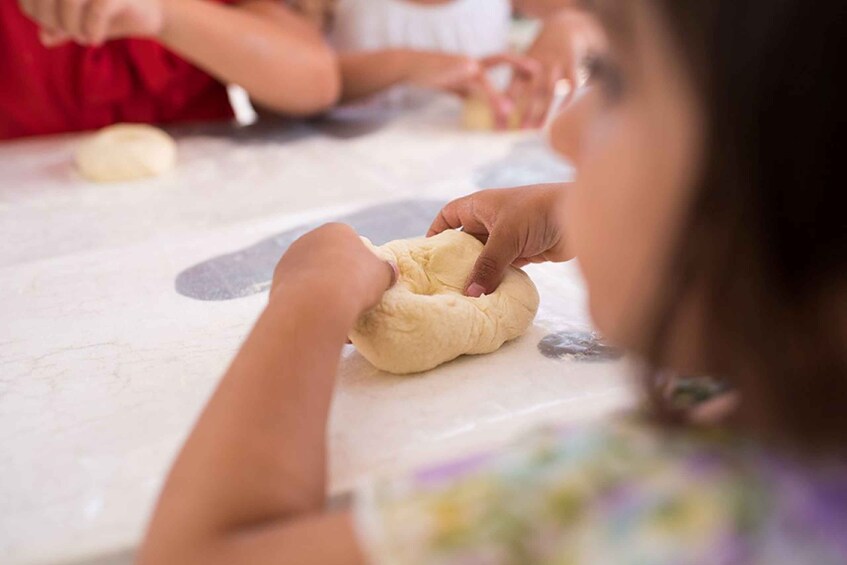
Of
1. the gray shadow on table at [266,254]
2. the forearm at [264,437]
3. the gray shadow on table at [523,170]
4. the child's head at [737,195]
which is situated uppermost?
the child's head at [737,195]

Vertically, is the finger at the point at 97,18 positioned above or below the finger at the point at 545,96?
above

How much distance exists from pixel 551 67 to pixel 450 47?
0.34m

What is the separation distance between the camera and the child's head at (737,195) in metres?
0.33

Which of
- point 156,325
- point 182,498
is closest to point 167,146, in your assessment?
point 156,325

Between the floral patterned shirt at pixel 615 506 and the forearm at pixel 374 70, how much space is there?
1.25m

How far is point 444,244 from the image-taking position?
0.82 metres

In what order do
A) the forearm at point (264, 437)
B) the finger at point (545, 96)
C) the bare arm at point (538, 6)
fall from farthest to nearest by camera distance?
the bare arm at point (538, 6) < the finger at point (545, 96) < the forearm at point (264, 437)

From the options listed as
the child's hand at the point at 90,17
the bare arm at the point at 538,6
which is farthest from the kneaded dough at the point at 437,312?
the bare arm at the point at 538,6

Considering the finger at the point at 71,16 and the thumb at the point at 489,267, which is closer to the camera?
the thumb at the point at 489,267

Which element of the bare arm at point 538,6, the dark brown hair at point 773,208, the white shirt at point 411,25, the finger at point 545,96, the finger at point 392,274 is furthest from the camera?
the bare arm at point 538,6

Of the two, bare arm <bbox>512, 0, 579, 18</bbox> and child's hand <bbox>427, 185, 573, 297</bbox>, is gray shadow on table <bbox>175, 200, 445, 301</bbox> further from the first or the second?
bare arm <bbox>512, 0, 579, 18</bbox>

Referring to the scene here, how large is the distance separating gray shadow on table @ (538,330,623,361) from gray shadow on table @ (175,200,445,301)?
11.5 inches

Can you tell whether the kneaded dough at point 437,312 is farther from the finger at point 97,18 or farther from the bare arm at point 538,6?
the bare arm at point 538,6

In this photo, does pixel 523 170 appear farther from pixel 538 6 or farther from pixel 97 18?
pixel 538 6
